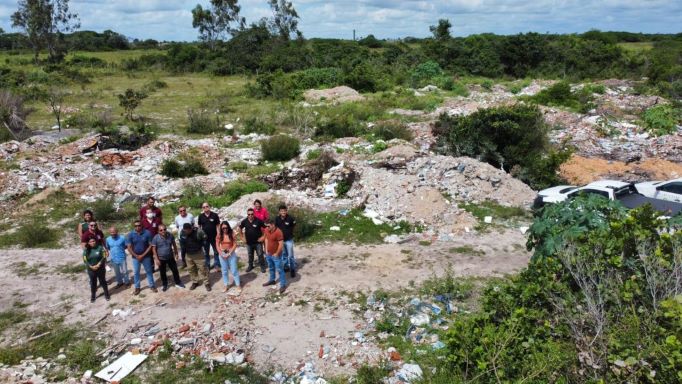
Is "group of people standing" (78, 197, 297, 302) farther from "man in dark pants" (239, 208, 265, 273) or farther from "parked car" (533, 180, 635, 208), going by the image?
"parked car" (533, 180, 635, 208)

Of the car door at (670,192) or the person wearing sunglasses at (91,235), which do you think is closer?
the person wearing sunglasses at (91,235)

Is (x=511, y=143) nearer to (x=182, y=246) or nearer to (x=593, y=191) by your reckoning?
(x=593, y=191)

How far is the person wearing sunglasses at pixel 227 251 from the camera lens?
750 cm

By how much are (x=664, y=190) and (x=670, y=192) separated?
145 millimetres

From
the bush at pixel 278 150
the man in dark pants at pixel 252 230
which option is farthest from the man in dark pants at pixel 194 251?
the bush at pixel 278 150

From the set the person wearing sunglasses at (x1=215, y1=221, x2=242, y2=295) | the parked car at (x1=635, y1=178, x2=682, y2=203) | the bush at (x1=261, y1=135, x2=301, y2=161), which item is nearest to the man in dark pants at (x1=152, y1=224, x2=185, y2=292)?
the person wearing sunglasses at (x1=215, y1=221, x2=242, y2=295)

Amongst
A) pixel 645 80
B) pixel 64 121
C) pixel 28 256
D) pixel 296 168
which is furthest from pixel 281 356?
pixel 645 80

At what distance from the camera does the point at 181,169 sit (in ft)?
46.2

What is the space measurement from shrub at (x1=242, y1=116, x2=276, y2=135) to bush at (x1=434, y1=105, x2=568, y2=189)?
24.3 ft

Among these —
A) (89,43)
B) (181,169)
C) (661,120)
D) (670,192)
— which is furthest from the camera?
(89,43)


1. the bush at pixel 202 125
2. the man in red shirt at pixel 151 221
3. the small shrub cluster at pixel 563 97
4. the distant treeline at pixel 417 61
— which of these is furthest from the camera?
the distant treeline at pixel 417 61

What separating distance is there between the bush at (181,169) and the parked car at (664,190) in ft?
38.0

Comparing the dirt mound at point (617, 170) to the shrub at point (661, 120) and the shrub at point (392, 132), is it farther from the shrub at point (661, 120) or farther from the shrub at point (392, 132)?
the shrub at point (392, 132)

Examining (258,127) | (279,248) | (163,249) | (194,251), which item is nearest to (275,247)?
(279,248)
